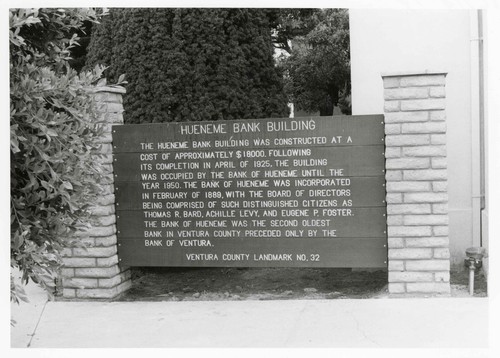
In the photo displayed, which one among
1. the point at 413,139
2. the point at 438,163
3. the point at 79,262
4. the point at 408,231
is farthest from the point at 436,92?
the point at 79,262

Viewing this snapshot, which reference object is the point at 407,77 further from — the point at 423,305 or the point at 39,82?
the point at 39,82

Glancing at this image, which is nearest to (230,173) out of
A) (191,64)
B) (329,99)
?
(191,64)

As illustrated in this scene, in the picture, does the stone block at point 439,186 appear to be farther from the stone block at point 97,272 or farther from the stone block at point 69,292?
the stone block at point 69,292

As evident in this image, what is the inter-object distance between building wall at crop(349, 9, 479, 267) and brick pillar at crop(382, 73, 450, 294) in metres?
1.19

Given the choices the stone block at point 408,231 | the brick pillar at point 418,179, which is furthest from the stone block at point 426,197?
the stone block at point 408,231

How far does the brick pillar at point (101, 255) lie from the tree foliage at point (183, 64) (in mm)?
887

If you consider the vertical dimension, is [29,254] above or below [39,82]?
below

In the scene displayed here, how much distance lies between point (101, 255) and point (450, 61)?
410 cm

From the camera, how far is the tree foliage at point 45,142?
3701mm

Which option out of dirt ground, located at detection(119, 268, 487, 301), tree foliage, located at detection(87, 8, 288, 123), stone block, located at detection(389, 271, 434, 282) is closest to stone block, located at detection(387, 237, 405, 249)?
stone block, located at detection(389, 271, 434, 282)

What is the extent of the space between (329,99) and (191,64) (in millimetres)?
9990

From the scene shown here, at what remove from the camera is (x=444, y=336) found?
4.53 meters

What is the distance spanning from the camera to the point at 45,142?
392cm

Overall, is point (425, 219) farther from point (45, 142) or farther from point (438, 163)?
point (45, 142)
